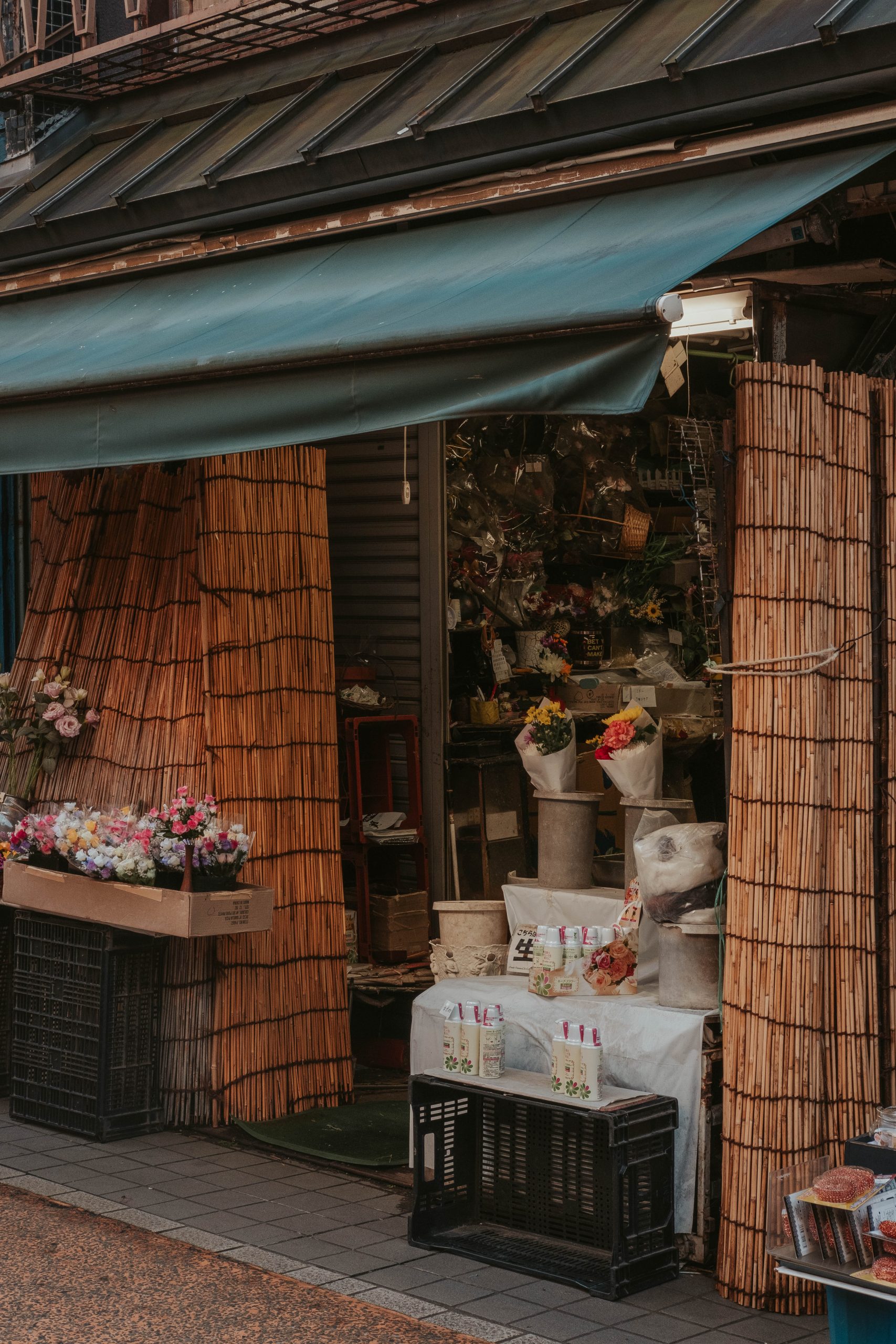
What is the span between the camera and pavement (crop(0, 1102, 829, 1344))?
4.82m

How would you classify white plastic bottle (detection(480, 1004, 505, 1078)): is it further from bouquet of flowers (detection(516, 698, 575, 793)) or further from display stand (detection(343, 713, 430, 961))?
display stand (detection(343, 713, 430, 961))

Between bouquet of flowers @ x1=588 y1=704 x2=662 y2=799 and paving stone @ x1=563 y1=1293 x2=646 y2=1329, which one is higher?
bouquet of flowers @ x1=588 y1=704 x2=662 y2=799

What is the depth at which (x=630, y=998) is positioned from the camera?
573 centimetres

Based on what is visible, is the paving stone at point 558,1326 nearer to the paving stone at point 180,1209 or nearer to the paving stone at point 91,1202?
the paving stone at point 180,1209

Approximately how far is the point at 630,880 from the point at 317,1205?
1.79 metres

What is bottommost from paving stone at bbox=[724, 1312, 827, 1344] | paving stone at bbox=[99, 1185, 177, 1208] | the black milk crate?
paving stone at bbox=[99, 1185, 177, 1208]

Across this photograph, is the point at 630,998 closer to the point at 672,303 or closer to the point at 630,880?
the point at 630,880

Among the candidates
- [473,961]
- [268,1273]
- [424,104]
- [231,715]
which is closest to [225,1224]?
[268,1273]

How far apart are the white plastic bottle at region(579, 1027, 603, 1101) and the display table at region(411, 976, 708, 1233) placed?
23cm

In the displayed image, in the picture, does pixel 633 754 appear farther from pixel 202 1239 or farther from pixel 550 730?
pixel 202 1239

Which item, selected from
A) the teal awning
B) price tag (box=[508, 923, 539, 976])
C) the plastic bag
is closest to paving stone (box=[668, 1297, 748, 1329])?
the plastic bag

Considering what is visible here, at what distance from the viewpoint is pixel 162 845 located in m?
6.71

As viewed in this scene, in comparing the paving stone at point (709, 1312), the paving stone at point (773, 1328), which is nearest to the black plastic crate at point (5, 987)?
the paving stone at point (709, 1312)

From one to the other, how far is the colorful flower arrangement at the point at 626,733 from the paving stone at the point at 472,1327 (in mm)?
2277
